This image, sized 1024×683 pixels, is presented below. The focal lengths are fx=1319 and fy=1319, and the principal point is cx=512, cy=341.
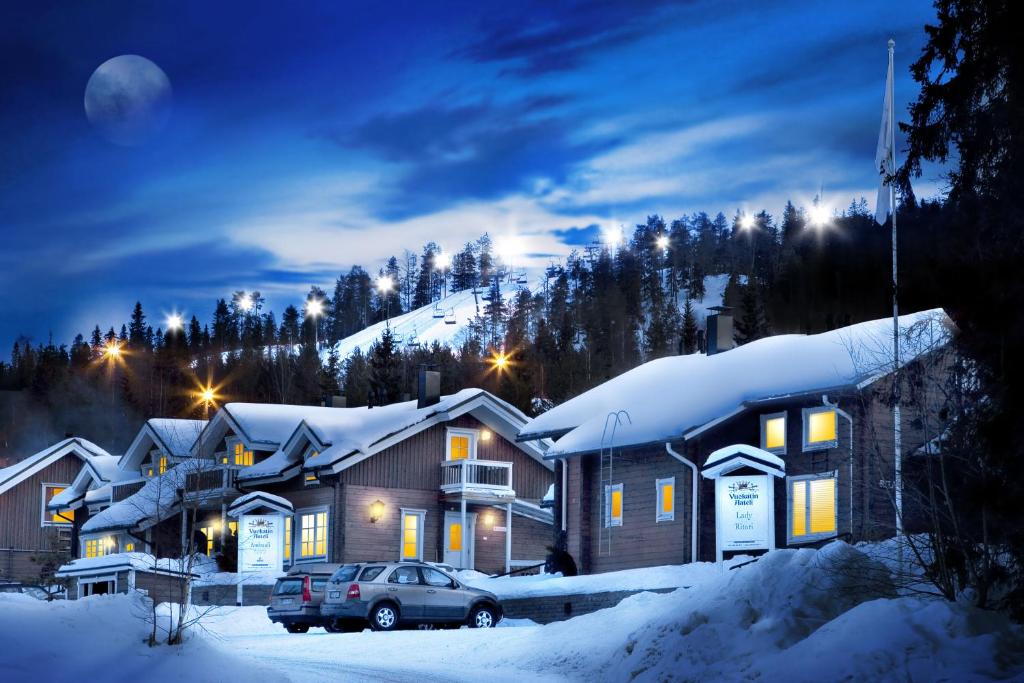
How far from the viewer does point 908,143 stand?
16625mm

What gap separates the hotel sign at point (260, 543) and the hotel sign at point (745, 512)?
19739 millimetres

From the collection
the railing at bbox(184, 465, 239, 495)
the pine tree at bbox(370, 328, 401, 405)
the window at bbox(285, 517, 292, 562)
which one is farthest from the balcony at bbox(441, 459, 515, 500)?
the pine tree at bbox(370, 328, 401, 405)

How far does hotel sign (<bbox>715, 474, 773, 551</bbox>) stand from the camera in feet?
105

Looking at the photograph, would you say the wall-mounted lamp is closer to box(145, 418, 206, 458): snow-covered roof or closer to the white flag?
box(145, 418, 206, 458): snow-covered roof

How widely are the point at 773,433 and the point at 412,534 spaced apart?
1827cm

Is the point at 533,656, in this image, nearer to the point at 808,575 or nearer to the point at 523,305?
the point at 808,575

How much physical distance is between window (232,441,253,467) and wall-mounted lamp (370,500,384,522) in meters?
8.40

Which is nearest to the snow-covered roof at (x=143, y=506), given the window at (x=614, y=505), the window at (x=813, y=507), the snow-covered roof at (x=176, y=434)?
the snow-covered roof at (x=176, y=434)

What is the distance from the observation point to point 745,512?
105 feet

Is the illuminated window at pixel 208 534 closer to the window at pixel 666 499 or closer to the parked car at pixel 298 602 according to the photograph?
the window at pixel 666 499

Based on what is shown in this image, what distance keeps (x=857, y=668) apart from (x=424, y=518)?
1412 inches

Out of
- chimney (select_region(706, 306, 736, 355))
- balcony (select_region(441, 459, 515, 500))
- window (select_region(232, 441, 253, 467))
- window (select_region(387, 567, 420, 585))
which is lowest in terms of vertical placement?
window (select_region(387, 567, 420, 585))

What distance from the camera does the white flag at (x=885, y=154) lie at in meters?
24.7

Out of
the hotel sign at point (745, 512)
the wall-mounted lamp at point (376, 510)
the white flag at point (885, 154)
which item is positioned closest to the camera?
the white flag at point (885, 154)
